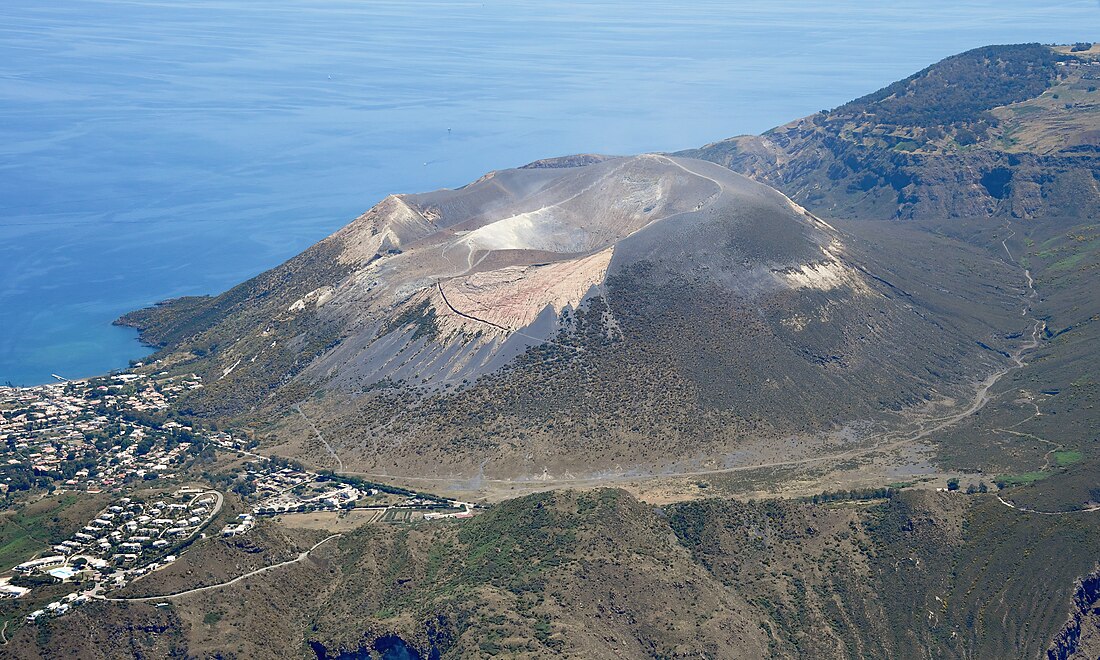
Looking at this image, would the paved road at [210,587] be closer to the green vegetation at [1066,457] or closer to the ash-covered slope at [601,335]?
the ash-covered slope at [601,335]

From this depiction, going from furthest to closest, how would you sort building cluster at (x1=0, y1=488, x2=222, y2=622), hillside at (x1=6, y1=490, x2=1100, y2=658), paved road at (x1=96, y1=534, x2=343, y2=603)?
building cluster at (x1=0, y1=488, x2=222, y2=622)
paved road at (x1=96, y1=534, x2=343, y2=603)
hillside at (x1=6, y1=490, x2=1100, y2=658)

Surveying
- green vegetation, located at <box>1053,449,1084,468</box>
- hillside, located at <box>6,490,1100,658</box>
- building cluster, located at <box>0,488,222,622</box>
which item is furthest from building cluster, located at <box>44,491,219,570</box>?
green vegetation, located at <box>1053,449,1084,468</box>

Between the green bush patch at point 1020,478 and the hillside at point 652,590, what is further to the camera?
the green bush patch at point 1020,478

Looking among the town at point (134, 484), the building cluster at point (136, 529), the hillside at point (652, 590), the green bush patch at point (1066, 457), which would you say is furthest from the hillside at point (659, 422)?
the building cluster at point (136, 529)

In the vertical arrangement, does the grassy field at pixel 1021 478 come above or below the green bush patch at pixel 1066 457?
below

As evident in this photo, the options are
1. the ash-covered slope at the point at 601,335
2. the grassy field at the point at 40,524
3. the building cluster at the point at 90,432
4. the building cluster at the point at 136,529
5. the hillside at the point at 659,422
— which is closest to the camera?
the hillside at the point at 659,422

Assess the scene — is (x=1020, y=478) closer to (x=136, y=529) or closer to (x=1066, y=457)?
(x=1066, y=457)

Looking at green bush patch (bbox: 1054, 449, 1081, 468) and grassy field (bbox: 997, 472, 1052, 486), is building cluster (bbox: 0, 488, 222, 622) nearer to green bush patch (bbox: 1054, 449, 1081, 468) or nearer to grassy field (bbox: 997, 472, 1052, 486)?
grassy field (bbox: 997, 472, 1052, 486)

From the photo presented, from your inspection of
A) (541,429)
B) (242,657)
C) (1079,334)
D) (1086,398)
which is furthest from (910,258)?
(242,657)
